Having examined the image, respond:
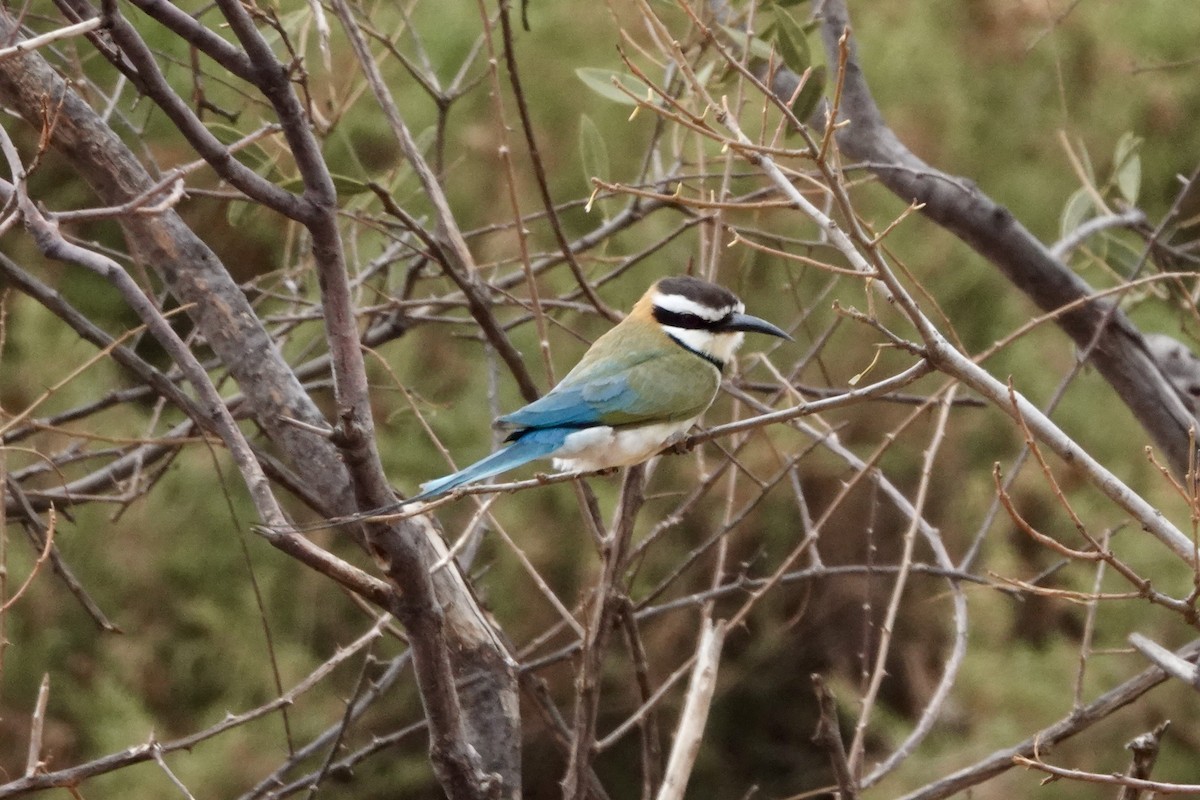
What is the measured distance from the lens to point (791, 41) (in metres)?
2.28

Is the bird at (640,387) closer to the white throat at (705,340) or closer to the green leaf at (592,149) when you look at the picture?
the white throat at (705,340)

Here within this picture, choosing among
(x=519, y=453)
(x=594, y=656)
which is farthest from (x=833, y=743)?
(x=519, y=453)

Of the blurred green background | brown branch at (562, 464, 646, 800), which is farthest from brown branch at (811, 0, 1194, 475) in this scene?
the blurred green background

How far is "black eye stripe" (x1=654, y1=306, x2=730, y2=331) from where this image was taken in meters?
2.49

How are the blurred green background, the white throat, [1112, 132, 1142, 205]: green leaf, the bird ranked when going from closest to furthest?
the bird, the white throat, [1112, 132, 1142, 205]: green leaf, the blurred green background

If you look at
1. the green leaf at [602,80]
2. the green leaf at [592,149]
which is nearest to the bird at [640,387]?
the green leaf at [592,149]

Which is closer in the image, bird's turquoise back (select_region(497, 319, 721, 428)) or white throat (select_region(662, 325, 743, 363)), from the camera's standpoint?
bird's turquoise back (select_region(497, 319, 721, 428))

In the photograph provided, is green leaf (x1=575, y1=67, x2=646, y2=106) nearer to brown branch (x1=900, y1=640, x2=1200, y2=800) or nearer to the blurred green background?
the blurred green background

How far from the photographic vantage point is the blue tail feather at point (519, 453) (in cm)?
193

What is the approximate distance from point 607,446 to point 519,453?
21 centimetres

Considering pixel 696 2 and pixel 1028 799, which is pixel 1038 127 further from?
pixel 696 2

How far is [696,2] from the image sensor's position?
2256 millimetres

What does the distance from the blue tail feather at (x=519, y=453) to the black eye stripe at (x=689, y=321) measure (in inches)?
15.5

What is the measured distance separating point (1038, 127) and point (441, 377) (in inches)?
109
